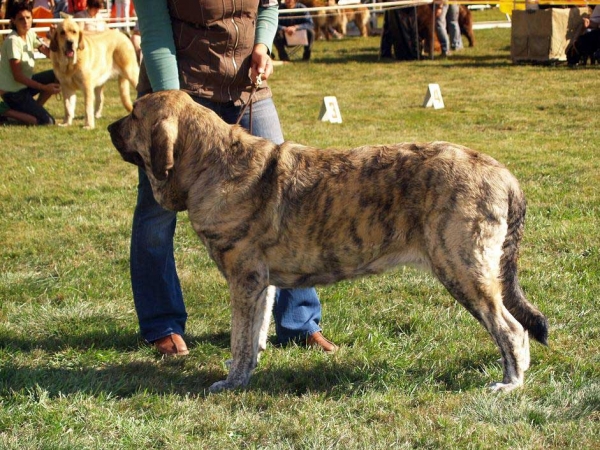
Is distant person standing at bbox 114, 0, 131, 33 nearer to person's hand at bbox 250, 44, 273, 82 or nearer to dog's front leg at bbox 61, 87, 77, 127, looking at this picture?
dog's front leg at bbox 61, 87, 77, 127

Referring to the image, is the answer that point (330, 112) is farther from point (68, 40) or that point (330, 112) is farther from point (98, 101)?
A: point (68, 40)

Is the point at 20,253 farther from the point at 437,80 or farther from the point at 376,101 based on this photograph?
the point at 437,80

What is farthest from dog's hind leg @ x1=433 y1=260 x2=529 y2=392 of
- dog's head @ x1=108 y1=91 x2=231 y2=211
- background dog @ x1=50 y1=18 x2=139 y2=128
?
background dog @ x1=50 y1=18 x2=139 y2=128

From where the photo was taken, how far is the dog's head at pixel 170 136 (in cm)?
412

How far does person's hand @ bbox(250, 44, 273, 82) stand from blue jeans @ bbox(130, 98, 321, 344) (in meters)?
0.19

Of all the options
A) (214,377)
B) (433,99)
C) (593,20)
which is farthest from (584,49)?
(214,377)

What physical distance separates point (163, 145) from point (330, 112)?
29.1ft

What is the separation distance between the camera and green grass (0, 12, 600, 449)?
369cm

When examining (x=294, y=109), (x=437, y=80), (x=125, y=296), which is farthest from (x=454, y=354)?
(x=437, y=80)

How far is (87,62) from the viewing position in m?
13.0

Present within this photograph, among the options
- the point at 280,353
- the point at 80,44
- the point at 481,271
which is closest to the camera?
the point at 481,271

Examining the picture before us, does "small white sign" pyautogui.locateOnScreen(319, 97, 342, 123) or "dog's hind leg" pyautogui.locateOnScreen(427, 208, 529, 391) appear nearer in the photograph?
"dog's hind leg" pyautogui.locateOnScreen(427, 208, 529, 391)

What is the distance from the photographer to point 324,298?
5602 mm

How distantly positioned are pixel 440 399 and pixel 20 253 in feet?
12.9
